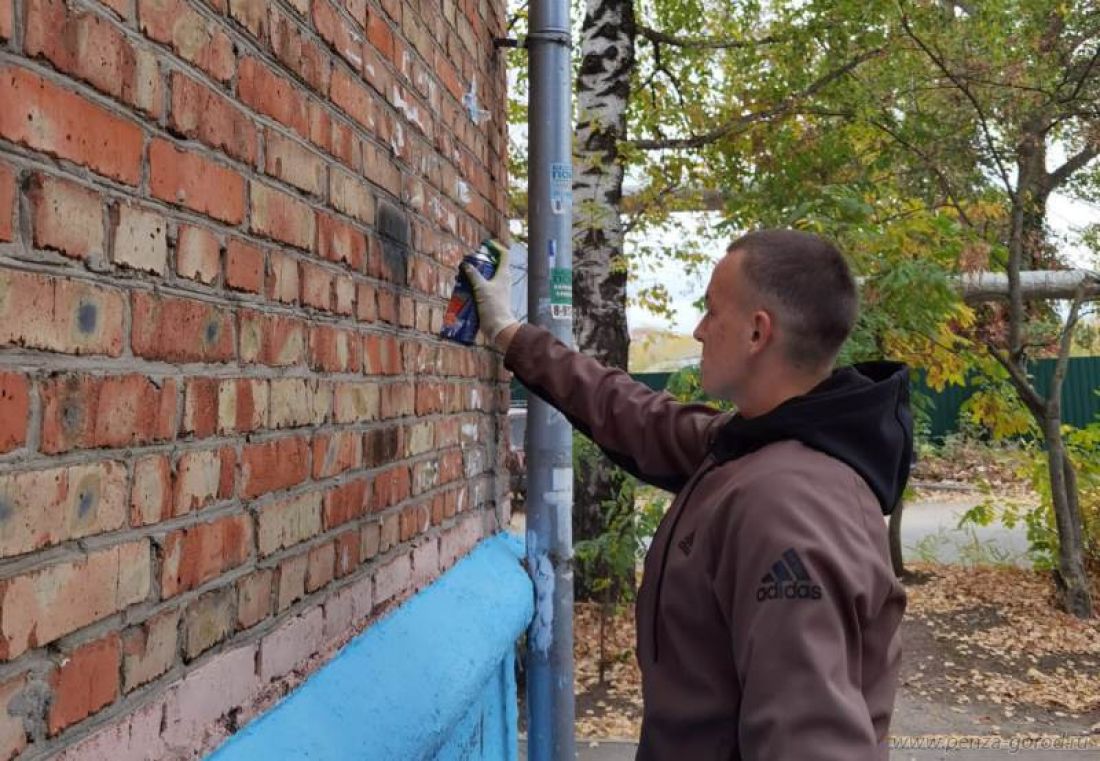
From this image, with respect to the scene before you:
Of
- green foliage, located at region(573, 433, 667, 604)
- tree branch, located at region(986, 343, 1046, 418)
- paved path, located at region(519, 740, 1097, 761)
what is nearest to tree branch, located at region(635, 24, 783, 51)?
tree branch, located at region(986, 343, 1046, 418)

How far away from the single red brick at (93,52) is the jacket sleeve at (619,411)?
5.11 feet

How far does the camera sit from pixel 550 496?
3.42 m

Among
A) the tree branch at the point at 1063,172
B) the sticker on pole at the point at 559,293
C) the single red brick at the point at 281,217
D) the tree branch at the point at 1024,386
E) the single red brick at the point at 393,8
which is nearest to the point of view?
the single red brick at the point at 281,217

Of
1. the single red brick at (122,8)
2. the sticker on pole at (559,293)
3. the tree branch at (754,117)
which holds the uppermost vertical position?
the tree branch at (754,117)

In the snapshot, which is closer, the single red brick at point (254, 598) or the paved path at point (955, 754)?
the single red brick at point (254, 598)

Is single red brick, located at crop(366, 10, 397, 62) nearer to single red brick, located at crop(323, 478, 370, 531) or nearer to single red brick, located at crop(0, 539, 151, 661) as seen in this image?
single red brick, located at crop(323, 478, 370, 531)

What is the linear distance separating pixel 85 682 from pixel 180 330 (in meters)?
0.47

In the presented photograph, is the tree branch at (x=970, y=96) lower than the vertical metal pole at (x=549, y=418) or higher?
higher

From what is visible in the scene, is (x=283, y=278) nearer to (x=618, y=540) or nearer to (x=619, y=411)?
(x=619, y=411)

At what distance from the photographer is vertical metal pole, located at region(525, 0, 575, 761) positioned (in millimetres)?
3361

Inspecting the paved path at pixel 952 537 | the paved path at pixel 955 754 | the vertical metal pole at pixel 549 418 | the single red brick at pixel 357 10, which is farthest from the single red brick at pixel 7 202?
the paved path at pixel 952 537

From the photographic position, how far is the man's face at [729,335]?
2.03 meters

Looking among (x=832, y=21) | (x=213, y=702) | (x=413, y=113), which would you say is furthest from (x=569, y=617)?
(x=832, y=21)

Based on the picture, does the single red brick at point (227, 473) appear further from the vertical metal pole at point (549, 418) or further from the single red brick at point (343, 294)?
the vertical metal pole at point (549, 418)
